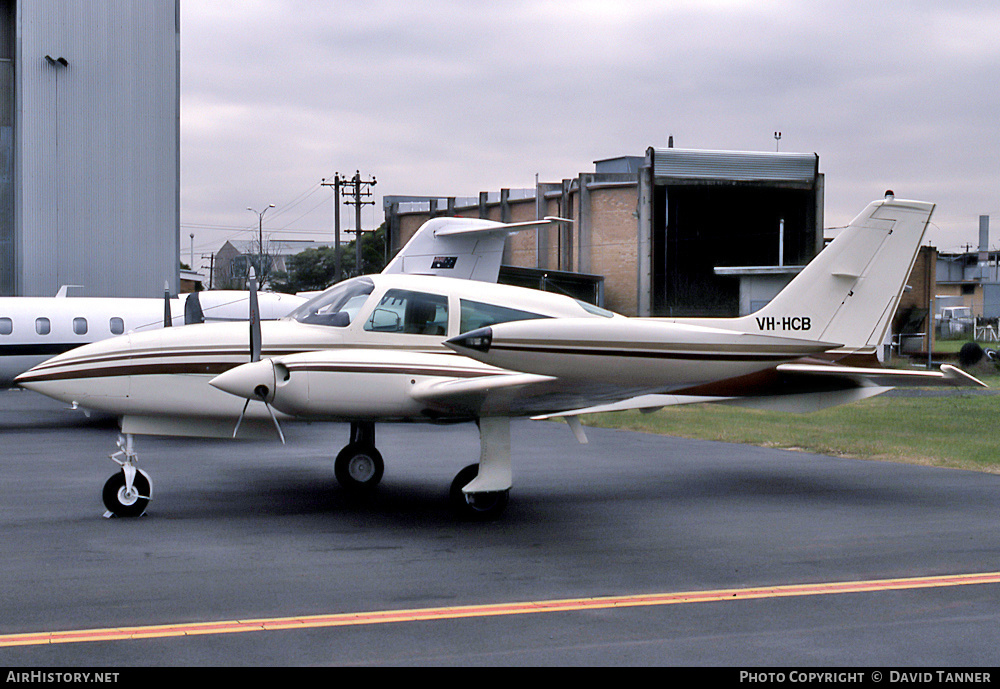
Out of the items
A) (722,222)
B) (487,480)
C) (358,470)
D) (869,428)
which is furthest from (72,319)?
(722,222)

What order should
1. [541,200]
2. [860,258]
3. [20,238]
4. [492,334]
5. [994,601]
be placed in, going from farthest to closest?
[541,200] → [20,238] → [860,258] → [492,334] → [994,601]

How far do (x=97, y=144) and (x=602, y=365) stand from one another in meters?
28.3

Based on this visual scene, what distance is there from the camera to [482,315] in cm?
1020

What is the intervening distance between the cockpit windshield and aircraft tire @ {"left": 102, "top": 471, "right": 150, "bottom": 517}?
2410 mm

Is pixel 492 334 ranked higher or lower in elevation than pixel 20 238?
lower

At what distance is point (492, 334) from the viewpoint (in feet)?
24.7

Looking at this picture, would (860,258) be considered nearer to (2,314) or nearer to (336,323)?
(336,323)

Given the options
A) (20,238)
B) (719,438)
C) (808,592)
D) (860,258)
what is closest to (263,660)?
(808,592)

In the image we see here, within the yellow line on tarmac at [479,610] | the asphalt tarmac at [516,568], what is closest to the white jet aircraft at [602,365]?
the asphalt tarmac at [516,568]

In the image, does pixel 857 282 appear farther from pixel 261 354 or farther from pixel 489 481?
pixel 261 354

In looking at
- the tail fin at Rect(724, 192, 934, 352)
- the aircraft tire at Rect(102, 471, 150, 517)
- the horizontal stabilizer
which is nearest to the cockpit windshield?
the aircraft tire at Rect(102, 471, 150, 517)

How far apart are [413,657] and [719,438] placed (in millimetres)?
11974

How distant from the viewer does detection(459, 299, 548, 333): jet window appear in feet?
33.3

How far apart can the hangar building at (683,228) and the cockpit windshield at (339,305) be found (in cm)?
2988
